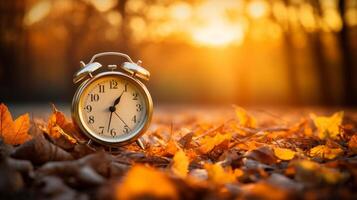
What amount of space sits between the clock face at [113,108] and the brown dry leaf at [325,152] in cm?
98

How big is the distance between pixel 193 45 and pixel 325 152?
3555cm

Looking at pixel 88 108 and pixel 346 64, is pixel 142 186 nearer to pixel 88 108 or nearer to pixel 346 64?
pixel 88 108

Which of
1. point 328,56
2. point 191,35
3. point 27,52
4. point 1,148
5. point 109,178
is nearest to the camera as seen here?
point 109,178

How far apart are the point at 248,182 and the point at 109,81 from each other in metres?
1.14

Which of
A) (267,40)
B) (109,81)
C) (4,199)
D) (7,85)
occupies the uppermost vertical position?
(109,81)

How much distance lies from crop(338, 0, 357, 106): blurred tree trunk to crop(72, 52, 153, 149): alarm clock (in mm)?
17539

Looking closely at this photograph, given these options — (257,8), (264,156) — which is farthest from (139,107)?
(257,8)

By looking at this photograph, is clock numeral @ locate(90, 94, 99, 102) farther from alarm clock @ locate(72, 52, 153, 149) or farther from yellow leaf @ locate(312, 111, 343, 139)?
yellow leaf @ locate(312, 111, 343, 139)

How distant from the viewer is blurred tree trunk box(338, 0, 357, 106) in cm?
1970

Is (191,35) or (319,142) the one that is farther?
(191,35)

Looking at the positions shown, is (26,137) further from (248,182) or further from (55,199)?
(248,182)

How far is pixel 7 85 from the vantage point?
94.3 ft

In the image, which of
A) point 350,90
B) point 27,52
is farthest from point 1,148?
point 27,52

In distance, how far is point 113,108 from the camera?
3170mm
